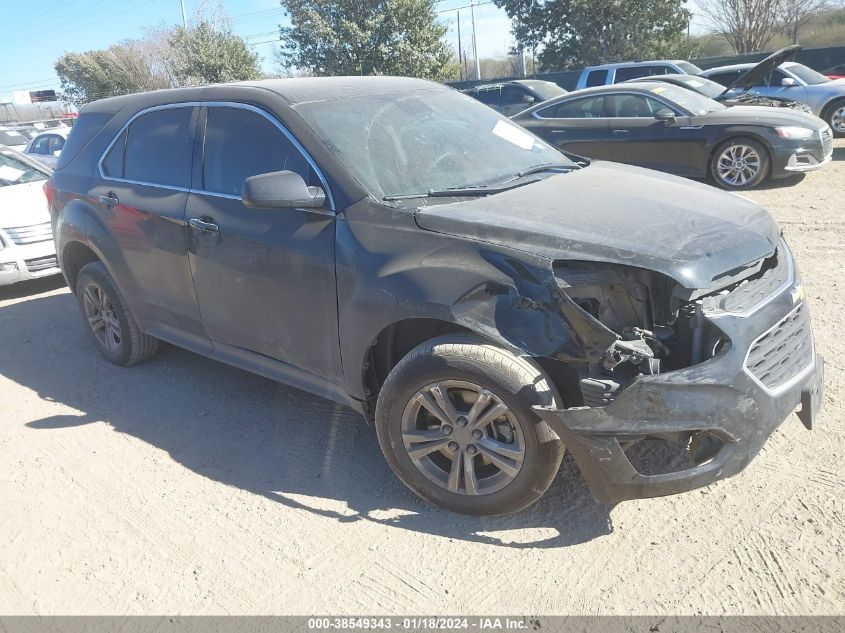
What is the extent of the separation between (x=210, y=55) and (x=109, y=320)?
2583cm

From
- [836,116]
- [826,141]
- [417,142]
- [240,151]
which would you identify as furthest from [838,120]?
[240,151]

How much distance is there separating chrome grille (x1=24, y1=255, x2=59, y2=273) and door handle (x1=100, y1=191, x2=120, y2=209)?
124 inches

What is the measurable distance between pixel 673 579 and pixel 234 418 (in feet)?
8.81

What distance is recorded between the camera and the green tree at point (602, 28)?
2903 cm

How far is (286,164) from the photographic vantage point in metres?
3.61

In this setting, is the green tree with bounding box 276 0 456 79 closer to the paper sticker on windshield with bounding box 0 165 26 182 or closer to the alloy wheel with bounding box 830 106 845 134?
the alloy wheel with bounding box 830 106 845 134

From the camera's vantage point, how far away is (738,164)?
9.48 metres

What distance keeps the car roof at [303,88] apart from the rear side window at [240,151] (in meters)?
0.15

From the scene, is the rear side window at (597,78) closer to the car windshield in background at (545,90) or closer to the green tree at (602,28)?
the car windshield in background at (545,90)

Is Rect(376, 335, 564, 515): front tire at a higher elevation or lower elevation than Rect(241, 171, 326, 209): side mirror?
lower

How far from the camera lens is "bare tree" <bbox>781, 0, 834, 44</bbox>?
100 ft

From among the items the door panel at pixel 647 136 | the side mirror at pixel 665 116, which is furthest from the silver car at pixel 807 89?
the side mirror at pixel 665 116

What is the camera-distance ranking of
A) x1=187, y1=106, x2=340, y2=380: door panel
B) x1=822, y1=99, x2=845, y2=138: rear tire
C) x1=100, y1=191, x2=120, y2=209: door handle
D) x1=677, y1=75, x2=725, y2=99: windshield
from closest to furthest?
x1=187, y1=106, x2=340, y2=380: door panel
x1=100, y1=191, x2=120, y2=209: door handle
x1=677, y1=75, x2=725, y2=99: windshield
x1=822, y1=99, x2=845, y2=138: rear tire

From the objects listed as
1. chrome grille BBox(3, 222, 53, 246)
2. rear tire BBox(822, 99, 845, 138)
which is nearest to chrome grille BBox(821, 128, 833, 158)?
rear tire BBox(822, 99, 845, 138)
